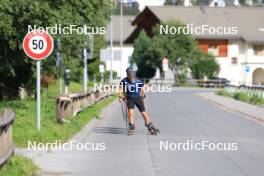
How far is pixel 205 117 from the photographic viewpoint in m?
29.7

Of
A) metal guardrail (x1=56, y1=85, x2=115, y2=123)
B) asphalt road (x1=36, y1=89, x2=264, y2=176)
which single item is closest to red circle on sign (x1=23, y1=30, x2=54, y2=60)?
asphalt road (x1=36, y1=89, x2=264, y2=176)

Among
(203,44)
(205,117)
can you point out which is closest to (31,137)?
(205,117)

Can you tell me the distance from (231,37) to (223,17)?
385 cm

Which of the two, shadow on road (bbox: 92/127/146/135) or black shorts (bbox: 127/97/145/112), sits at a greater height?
black shorts (bbox: 127/97/145/112)

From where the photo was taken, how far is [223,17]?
327ft

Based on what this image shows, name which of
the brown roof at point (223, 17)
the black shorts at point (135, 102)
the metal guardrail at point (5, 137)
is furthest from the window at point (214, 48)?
the metal guardrail at point (5, 137)

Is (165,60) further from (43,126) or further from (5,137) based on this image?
(5,137)

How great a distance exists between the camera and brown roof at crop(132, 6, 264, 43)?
97.1 metres

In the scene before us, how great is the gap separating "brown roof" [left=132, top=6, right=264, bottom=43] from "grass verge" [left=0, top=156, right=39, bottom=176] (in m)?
82.1

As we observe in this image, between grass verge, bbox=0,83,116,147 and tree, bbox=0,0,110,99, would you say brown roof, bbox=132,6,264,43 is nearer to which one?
tree, bbox=0,0,110,99

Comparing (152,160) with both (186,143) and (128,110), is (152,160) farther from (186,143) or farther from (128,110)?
(128,110)

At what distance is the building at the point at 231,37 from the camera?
9719 centimetres

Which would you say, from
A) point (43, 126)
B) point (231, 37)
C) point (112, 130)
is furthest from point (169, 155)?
point (231, 37)

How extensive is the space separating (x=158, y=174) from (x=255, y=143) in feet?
21.2
